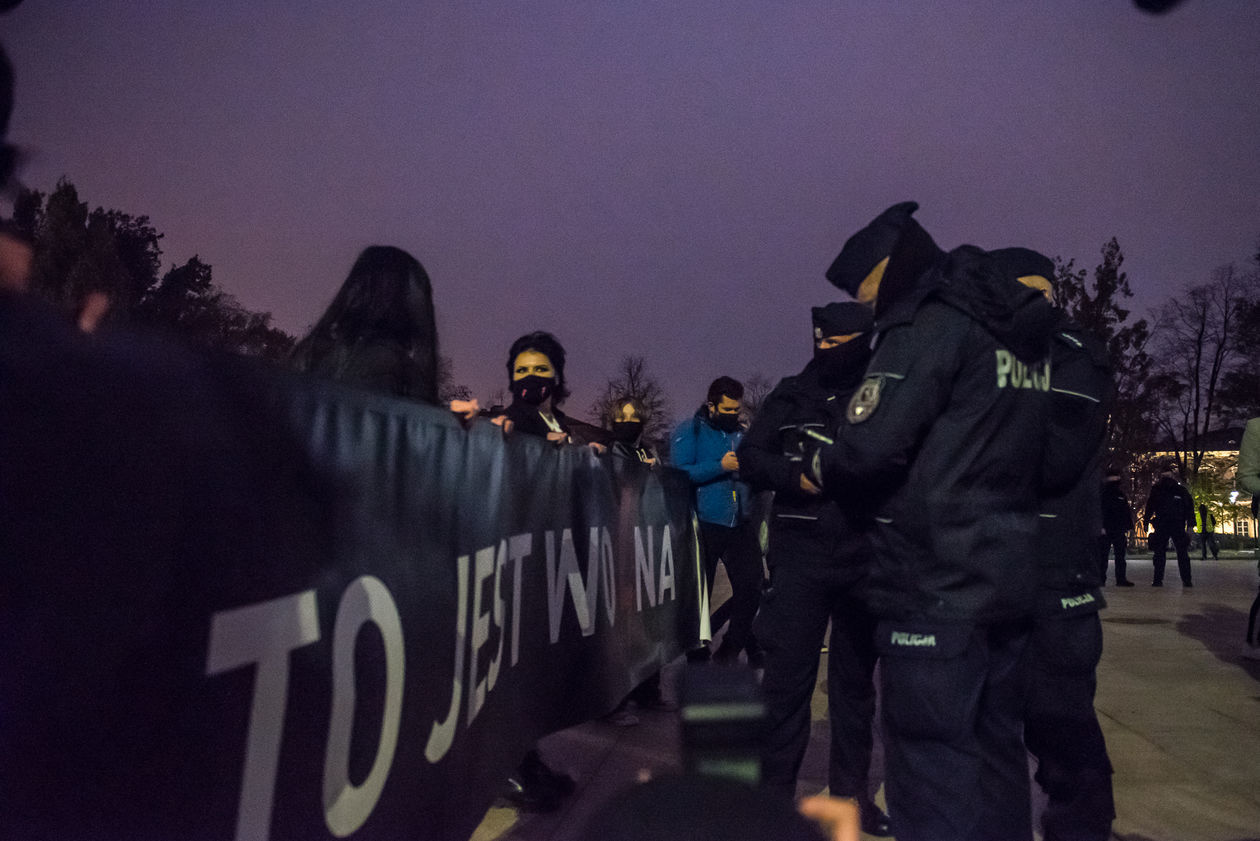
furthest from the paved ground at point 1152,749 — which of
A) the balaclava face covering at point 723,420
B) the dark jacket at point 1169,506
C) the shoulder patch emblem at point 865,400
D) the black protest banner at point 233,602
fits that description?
the dark jacket at point 1169,506

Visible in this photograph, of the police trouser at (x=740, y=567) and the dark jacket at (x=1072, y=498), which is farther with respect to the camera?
the police trouser at (x=740, y=567)

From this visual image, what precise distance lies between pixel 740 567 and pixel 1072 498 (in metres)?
3.17

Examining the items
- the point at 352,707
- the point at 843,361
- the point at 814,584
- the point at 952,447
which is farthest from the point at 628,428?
the point at 352,707

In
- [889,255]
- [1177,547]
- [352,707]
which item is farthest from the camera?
[1177,547]

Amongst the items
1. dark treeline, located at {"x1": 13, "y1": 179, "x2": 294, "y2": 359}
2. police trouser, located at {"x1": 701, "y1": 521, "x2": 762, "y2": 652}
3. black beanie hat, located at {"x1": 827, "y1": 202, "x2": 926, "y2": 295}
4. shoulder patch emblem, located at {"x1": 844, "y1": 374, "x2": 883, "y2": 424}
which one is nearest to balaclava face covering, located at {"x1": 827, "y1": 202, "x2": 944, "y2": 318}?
black beanie hat, located at {"x1": 827, "y1": 202, "x2": 926, "y2": 295}

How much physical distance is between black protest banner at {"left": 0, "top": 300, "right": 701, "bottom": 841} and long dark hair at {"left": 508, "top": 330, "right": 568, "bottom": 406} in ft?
5.92

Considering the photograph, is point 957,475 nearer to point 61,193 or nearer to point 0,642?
point 0,642

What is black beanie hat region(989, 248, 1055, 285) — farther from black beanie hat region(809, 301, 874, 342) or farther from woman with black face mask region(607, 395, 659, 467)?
woman with black face mask region(607, 395, 659, 467)

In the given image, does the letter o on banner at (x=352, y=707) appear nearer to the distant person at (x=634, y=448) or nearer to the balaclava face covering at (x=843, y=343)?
the balaclava face covering at (x=843, y=343)

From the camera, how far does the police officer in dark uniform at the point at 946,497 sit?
259 cm

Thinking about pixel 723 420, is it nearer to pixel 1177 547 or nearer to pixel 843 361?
pixel 843 361

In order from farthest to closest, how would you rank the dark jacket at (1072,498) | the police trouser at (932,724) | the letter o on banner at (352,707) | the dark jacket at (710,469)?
the dark jacket at (710,469)
the dark jacket at (1072,498)
the police trouser at (932,724)
the letter o on banner at (352,707)

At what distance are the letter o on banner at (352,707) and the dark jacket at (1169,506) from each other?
16051 millimetres

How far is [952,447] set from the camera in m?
2.68
